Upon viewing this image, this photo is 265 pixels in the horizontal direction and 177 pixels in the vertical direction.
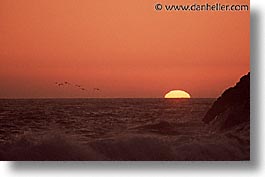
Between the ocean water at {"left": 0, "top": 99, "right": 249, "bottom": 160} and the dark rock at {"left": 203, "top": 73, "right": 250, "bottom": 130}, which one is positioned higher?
the dark rock at {"left": 203, "top": 73, "right": 250, "bottom": 130}

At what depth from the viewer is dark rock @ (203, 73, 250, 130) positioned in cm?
272

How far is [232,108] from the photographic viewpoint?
8.98 ft

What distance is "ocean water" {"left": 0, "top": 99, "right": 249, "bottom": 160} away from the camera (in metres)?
2.74

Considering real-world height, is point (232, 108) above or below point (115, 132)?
above

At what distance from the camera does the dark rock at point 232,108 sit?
2.72 meters

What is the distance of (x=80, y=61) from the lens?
109 inches

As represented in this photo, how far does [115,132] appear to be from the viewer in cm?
275

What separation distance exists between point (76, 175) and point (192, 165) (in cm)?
49

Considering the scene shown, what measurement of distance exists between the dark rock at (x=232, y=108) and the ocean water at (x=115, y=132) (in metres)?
0.03

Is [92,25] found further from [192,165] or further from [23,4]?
[192,165]

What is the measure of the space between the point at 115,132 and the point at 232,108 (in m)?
0.50

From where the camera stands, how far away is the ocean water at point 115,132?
274 cm

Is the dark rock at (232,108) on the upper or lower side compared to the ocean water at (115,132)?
upper

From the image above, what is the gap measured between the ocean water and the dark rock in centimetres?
3
